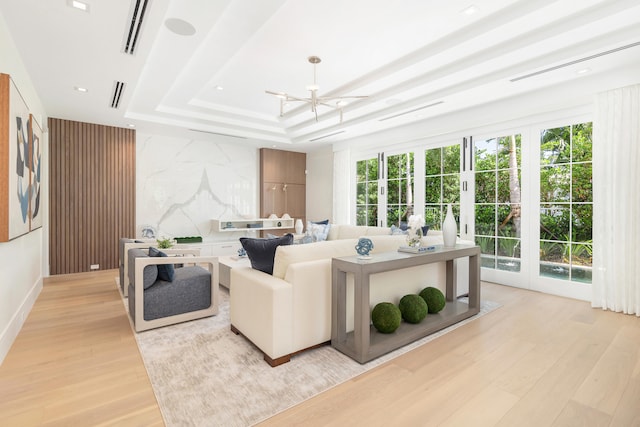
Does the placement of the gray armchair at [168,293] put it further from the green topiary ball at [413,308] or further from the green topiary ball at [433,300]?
the green topiary ball at [433,300]

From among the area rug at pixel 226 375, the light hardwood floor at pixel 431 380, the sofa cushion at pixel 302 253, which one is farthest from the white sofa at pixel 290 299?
the light hardwood floor at pixel 431 380

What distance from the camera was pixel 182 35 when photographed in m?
2.81

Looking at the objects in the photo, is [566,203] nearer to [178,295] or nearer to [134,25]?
[178,295]

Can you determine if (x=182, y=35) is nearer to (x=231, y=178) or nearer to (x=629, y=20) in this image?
(x=629, y=20)

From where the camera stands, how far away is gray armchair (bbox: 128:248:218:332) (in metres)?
2.93

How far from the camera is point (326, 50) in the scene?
3.38 m

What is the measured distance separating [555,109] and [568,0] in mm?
1916

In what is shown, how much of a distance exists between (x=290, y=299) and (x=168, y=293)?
1496mm

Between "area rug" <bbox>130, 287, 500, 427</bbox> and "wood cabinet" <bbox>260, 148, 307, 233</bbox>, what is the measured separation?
488cm

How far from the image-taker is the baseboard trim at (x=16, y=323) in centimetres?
242

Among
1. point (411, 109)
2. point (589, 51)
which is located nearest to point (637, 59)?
point (589, 51)

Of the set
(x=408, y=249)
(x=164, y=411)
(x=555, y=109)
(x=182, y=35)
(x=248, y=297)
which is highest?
(x=182, y=35)

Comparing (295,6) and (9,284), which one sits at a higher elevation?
(295,6)

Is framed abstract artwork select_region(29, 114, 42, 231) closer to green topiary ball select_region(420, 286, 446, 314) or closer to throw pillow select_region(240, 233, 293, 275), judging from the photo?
throw pillow select_region(240, 233, 293, 275)
